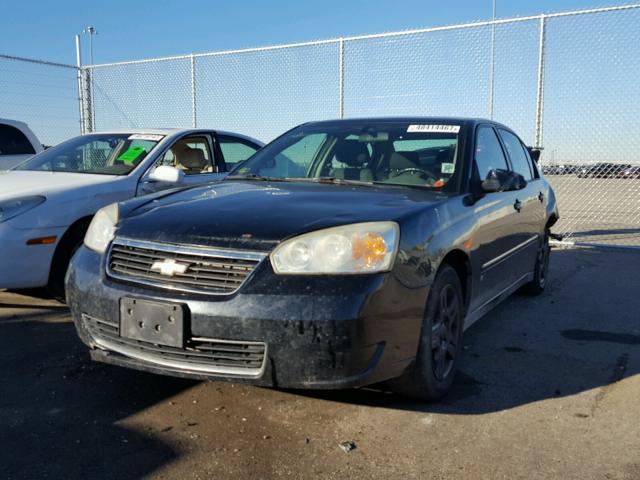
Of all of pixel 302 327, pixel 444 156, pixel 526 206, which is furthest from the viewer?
pixel 526 206

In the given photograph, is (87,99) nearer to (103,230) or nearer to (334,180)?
(334,180)

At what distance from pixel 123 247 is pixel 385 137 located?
6.31ft

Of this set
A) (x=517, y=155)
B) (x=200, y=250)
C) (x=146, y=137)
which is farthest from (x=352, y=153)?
(x=146, y=137)

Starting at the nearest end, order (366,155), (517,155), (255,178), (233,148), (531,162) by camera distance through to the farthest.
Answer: (366,155) < (255,178) < (517,155) < (531,162) < (233,148)

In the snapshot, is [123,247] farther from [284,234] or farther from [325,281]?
[325,281]

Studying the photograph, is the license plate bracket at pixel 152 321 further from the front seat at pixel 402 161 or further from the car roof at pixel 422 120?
the car roof at pixel 422 120

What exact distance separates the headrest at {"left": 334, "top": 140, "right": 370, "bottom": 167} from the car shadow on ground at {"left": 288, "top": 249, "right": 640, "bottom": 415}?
57.0 inches

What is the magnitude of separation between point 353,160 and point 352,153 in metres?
0.09

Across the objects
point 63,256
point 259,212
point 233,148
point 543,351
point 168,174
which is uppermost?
point 233,148

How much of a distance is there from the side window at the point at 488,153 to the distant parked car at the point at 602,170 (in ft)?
15.4

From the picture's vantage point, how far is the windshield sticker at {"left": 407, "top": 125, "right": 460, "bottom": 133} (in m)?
4.09

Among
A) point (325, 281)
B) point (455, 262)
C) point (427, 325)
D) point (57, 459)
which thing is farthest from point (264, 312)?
point (455, 262)

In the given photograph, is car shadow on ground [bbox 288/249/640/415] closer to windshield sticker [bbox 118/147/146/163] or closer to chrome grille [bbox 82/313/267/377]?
chrome grille [bbox 82/313/267/377]

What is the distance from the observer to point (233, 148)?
6.90 m
